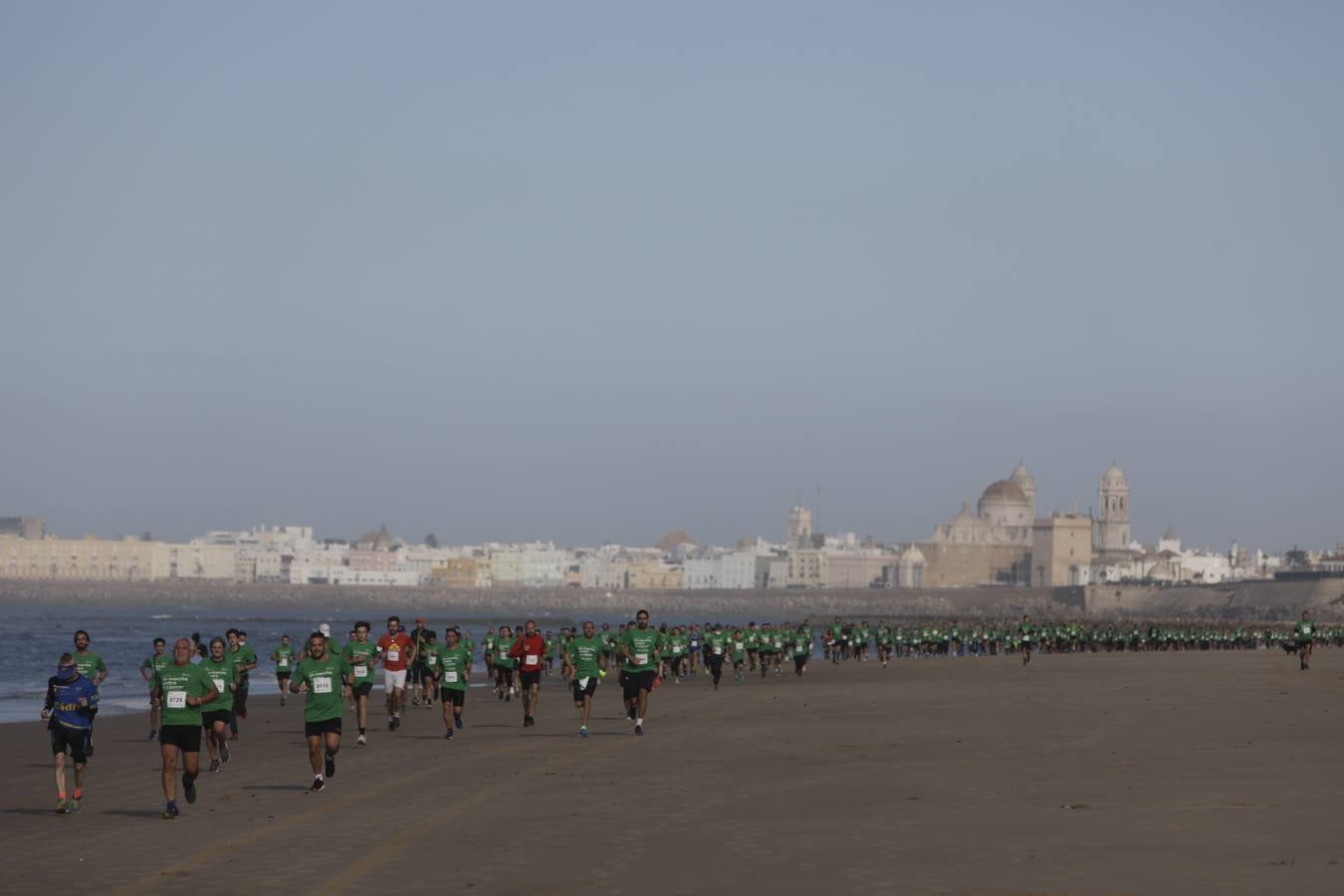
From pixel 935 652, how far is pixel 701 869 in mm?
62790

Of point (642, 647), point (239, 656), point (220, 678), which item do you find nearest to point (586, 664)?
point (642, 647)

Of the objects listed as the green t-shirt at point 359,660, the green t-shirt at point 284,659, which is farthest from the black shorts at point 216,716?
the green t-shirt at point 284,659

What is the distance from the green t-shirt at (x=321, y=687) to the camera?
18.1m

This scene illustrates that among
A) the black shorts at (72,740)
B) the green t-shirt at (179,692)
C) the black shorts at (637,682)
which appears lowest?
the black shorts at (72,740)

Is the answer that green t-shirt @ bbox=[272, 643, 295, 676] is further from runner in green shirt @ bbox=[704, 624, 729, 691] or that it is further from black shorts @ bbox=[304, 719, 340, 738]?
black shorts @ bbox=[304, 719, 340, 738]

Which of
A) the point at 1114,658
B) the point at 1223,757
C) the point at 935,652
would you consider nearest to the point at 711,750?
the point at 1223,757

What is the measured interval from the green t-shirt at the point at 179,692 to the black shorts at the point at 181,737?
0.04 metres

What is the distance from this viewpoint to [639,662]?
24.9m

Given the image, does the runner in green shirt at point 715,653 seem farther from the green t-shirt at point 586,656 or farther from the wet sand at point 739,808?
the green t-shirt at point 586,656

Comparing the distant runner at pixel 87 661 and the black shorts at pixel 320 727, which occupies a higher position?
the distant runner at pixel 87 661

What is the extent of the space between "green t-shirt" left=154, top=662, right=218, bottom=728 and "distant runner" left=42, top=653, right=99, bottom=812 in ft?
2.87

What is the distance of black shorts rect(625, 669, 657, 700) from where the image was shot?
2519 centimetres

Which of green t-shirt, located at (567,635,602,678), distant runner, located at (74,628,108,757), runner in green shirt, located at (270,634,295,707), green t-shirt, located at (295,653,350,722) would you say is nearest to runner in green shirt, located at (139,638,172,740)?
distant runner, located at (74,628,108,757)

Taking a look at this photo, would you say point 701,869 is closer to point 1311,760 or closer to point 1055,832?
point 1055,832
